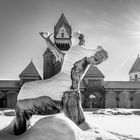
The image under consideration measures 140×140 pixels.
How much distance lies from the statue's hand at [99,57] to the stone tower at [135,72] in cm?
5439

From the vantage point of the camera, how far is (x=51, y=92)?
436 centimetres

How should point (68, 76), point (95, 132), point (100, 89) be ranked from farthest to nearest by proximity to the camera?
point (100, 89)
point (68, 76)
point (95, 132)

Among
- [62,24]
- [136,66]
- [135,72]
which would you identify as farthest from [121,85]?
[62,24]

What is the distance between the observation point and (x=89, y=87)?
129 feet

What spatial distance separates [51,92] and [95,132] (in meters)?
1.20

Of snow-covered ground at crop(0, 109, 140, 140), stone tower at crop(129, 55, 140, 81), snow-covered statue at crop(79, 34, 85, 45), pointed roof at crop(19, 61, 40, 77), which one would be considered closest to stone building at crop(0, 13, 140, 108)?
pointed roof at crop(19, 61, 40, 77)

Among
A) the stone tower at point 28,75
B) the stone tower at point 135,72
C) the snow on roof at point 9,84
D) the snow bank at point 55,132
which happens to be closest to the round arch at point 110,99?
the stone tower at point 28,75

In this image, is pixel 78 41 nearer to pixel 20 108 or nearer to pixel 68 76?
pixel 68 76

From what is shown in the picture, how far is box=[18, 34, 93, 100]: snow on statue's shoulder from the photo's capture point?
4348mm

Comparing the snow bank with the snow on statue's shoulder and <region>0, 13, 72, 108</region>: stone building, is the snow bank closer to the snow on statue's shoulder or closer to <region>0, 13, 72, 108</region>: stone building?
the snow on statue's shoulder

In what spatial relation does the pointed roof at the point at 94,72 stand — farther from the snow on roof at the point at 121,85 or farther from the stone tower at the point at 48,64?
the stone tower at the point at 48,64

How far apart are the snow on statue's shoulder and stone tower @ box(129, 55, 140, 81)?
54.4 metres

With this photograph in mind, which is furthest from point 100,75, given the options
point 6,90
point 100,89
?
point 6,90

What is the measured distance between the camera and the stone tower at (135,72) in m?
56.4
